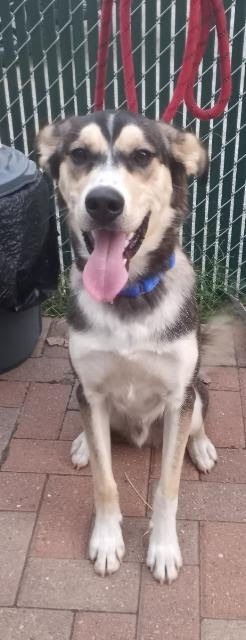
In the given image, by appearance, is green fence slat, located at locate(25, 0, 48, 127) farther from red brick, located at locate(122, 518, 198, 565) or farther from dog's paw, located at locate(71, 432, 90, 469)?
red brick, located at locate(122, 518, 198, 565)

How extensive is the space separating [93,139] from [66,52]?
1846mm

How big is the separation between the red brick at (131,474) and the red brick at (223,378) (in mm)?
609

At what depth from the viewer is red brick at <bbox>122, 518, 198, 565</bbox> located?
230 cm

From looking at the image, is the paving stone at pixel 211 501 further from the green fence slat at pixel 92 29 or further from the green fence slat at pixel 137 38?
the green fence slat at pixel 92 29

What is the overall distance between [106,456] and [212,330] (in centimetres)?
161

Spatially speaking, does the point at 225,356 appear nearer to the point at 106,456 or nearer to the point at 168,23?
the point at 106,456

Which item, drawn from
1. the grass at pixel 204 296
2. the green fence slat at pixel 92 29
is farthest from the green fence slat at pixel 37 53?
the grass at pixel 204 296

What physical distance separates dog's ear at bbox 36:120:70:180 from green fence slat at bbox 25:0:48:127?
5.04ft

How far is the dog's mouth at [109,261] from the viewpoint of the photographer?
1990mm

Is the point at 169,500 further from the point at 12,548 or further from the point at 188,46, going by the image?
the point at 188,46

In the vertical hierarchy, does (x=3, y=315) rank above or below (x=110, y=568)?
above

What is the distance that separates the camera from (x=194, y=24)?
2.24 metres

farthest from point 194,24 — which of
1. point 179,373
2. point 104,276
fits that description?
point 179,373

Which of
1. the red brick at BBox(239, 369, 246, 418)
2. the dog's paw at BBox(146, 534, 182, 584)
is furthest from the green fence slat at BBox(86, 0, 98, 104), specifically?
the dog's paw at BBox(146, 534, 182, 584)
